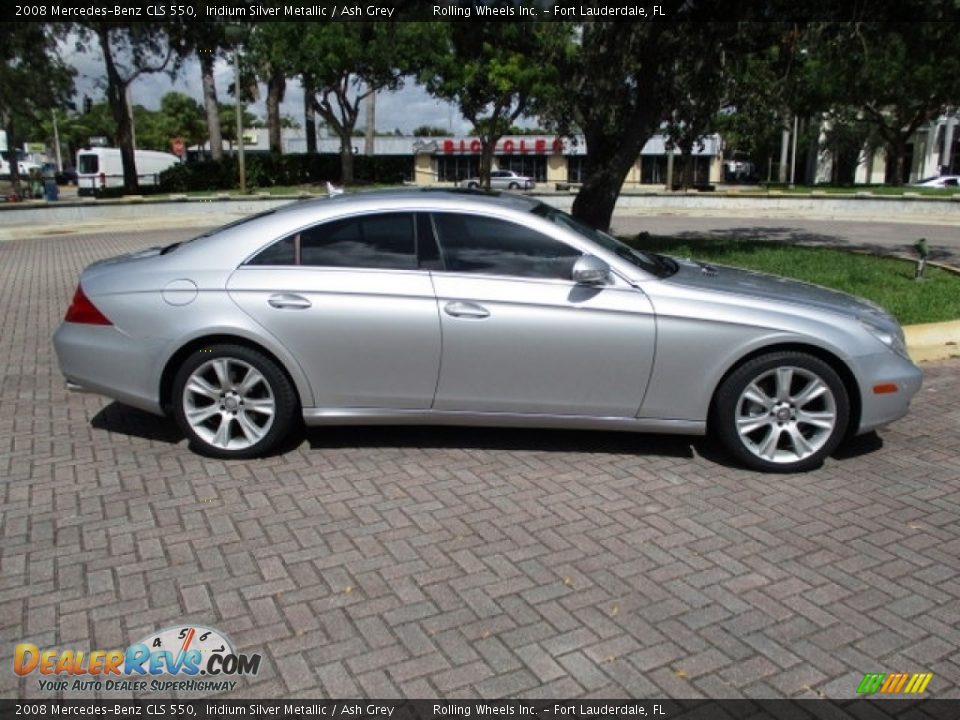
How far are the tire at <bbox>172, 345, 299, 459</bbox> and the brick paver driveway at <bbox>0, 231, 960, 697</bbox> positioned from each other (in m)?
0.15

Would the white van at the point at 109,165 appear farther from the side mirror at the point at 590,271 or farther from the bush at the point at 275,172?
the side mirror at the point at 590,271

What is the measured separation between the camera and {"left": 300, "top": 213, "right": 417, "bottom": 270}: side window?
4824 mm

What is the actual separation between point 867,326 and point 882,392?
1.26ft

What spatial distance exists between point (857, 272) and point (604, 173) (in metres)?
4.93

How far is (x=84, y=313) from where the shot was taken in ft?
16.5

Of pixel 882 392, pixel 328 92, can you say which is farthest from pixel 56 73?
pixel 882 392

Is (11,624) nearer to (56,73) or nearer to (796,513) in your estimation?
(796,513)

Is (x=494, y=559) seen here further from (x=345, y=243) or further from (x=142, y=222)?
(x=142, y=222)

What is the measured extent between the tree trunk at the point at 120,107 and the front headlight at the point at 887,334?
1276 inches

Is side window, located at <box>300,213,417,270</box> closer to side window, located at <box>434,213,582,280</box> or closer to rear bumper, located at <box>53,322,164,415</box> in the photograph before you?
side window, located at <box>434,213,582,280</box>

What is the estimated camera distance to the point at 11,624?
10.6 feet

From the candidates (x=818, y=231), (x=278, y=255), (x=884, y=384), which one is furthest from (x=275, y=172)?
(x=884, y=384)

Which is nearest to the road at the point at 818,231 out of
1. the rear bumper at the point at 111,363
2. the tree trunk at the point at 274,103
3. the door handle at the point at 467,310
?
the door handle at the point at 467,310

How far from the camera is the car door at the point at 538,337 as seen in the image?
15.1 ft
